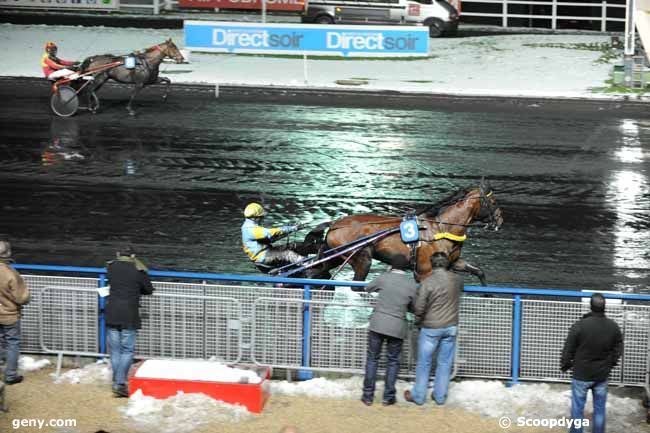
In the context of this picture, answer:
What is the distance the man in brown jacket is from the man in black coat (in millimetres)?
801

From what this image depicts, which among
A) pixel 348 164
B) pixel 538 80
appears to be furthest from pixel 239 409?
pixel 538 80

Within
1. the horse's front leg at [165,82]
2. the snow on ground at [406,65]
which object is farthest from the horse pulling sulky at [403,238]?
the snow on ground at [406,65]

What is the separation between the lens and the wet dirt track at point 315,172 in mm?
14625

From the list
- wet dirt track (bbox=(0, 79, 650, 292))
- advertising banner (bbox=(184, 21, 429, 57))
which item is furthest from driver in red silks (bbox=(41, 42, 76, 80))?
advertising banner (bbox=(184, 21, 429, 57))

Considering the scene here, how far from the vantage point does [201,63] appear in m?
29.5

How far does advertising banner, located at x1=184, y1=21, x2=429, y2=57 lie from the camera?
28000mm

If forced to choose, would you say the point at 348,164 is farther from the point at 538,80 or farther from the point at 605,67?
the point at 605,67

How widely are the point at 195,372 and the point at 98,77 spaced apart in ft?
45.4

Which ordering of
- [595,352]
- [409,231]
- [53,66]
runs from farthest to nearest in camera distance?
[53,66]
[409,231]
[595,352]

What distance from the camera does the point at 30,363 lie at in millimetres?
10609

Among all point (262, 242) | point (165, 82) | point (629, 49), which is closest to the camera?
point (262, 242)

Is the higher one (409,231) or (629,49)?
(629,49)

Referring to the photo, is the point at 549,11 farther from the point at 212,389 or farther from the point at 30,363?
the point at 212,389

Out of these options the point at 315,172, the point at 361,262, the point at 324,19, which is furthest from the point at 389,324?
the point at 324,19
